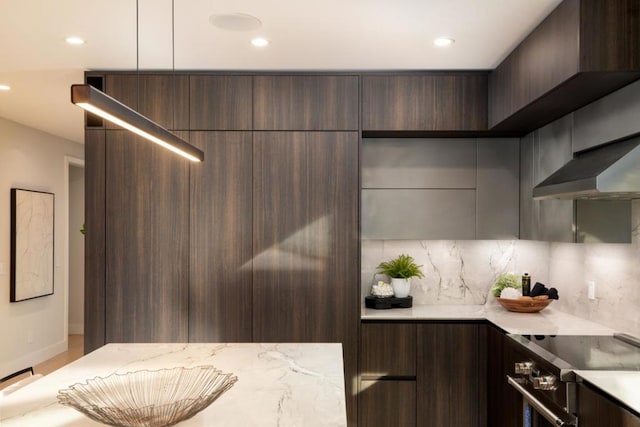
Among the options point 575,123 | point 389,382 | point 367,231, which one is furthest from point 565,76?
point 389,382

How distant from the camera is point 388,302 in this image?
12.0 feet

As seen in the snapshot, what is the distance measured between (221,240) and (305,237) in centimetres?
57

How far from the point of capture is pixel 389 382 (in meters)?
3.37

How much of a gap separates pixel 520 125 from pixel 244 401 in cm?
259

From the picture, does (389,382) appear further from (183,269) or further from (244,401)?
(244,401)

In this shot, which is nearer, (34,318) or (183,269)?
(183,269)

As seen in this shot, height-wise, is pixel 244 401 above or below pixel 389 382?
above

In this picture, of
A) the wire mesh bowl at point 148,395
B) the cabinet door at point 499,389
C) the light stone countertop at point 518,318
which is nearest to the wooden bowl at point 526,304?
the light stone countertop at point 518,318

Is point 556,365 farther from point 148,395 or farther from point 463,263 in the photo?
point 463,263

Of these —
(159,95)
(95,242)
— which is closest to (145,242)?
(95,242)

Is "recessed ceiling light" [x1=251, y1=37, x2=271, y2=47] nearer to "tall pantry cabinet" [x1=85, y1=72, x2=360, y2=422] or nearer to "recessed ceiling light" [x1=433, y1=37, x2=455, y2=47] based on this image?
"tall pantry cabinet" [x1=85, y1=72, x2=360, y2=422]

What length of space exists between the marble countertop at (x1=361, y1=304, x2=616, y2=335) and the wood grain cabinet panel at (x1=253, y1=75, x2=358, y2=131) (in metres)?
1.31

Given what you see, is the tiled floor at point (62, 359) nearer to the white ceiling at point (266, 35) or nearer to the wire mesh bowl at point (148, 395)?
the white ceiling at point (266, 35)

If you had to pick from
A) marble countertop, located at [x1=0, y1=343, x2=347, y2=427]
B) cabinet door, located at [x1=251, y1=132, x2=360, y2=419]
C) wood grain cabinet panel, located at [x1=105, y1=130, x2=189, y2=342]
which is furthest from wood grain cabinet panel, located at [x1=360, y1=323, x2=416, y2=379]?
wood grain cabinet panel, located at [x1=105, y1=130, x2=189, y2=342]
